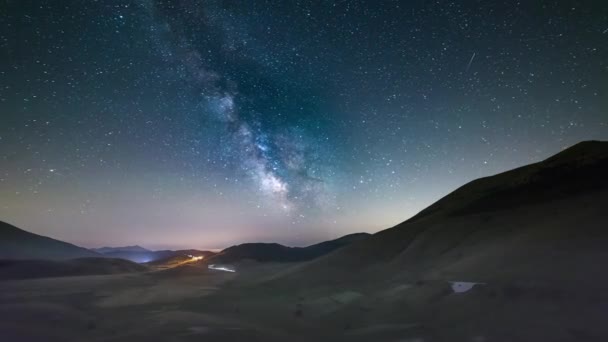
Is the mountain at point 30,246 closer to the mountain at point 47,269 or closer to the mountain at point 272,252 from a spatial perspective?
the mountain at point 272,252

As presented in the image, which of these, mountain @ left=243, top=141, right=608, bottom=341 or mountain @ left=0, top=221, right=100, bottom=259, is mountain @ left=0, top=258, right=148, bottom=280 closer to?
Result: mountain @ left=243, top=141, right=608, bottom=341

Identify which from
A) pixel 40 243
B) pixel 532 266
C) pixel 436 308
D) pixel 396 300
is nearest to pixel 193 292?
pixel 396 300

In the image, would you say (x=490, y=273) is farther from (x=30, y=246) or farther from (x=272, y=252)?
(x=30, y=246)

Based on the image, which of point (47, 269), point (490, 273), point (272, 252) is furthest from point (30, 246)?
point (490, 273)

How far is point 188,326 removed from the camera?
11.4 m

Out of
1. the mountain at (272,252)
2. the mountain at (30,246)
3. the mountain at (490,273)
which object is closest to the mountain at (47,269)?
the mountain at (272,252)

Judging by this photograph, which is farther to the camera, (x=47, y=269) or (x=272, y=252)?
(x=272, y=252)

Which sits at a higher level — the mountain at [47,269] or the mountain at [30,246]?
the mountain at [30,246]

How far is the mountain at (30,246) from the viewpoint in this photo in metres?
81.4

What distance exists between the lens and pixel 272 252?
79.5 meters

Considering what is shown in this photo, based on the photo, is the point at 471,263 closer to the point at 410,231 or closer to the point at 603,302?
the point at 603,302

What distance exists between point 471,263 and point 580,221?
5.90 meters

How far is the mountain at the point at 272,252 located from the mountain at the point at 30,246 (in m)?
44.9

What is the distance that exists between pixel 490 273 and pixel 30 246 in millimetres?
115854
